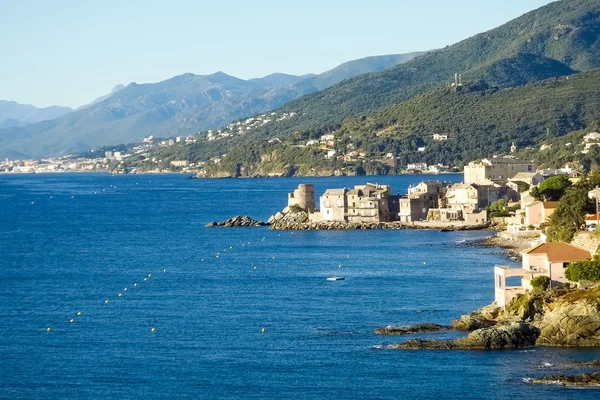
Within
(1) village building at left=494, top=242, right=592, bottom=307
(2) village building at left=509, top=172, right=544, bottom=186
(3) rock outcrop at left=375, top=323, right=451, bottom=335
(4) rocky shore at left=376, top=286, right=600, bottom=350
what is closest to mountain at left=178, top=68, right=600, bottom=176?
(2) village building at left=509, top=172, right=544, bottom=186

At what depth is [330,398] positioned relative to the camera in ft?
96.2

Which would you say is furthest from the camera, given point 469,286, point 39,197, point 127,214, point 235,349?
point 39,197

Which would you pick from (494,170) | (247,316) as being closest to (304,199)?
(494,170)

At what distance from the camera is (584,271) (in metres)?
36.1

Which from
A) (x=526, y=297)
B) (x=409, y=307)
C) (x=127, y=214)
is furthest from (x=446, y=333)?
(x=127, y=214)

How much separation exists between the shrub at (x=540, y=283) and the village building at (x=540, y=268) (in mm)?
315

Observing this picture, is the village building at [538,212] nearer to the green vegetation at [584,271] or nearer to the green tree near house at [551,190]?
the green tree near house at [551,190]

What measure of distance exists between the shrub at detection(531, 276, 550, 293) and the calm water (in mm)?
2760

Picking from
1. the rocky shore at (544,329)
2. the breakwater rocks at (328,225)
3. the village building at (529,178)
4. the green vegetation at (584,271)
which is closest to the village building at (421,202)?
the breakwater rocks at (328,225)

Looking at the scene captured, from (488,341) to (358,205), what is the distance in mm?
40442

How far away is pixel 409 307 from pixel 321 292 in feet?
16.9

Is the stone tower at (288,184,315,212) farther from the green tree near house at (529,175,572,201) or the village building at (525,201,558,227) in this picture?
the village building at (525,201,558,227)

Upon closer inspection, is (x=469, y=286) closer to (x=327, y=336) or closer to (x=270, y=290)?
(x=270, y=290)

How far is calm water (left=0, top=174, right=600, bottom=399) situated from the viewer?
100 ft
